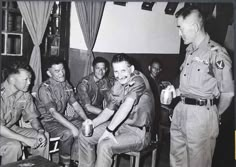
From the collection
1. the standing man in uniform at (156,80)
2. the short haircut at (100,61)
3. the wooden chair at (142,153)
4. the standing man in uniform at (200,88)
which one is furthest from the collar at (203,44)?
the wooden chair at (142,153)

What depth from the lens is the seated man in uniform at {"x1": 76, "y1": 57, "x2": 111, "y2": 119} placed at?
255 centimetres

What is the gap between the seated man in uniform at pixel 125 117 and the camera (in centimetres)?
246

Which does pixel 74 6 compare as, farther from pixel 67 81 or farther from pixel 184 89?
pixel 184 89

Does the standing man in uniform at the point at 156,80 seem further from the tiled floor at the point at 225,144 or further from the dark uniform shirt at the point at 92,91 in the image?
the tiled floor at the point at 225,144

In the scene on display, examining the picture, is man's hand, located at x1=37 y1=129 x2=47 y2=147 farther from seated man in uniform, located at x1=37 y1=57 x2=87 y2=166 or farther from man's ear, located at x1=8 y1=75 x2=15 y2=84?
man's ear, located at x1=8 y1=75 x2=15 y2=84

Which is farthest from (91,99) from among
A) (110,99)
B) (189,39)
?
(189,39)

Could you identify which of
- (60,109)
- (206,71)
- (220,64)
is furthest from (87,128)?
(220,64)

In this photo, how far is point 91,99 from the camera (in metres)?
2.61

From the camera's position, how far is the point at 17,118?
8.60 feet

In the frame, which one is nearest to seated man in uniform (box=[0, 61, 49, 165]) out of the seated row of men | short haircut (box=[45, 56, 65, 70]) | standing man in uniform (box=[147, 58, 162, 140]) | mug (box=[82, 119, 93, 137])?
the seated row of men

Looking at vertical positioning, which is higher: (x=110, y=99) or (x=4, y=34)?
(x=4, y=34)

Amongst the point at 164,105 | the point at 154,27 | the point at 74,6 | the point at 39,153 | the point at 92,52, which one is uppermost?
the point at 74,6

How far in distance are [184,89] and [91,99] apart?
2.64 ft

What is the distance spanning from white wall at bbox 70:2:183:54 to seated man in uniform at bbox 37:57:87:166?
50cm
